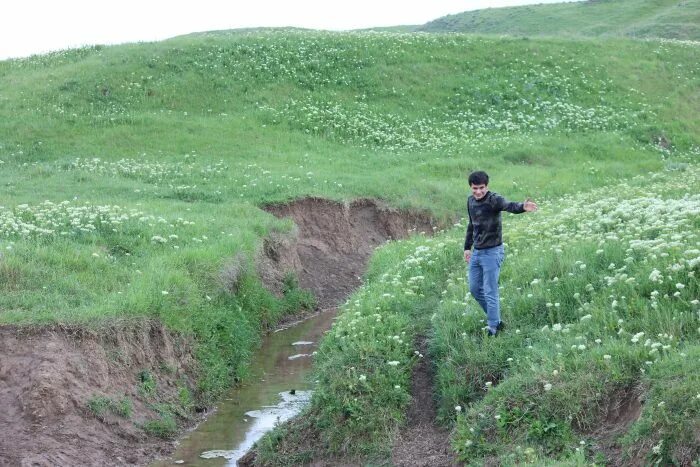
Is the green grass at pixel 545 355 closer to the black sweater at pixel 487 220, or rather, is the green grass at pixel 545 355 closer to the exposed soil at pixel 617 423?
the exposed soil at pixel 617 423

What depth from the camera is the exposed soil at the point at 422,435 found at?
349 inches

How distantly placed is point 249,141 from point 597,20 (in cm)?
4705

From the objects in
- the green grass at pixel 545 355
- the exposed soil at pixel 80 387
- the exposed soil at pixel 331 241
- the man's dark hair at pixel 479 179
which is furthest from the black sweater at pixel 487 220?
the exposed soil at pixel 331 241

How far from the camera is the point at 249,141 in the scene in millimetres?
26797

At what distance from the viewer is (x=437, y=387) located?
9875 mm

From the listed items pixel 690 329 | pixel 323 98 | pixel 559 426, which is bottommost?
pixel 559 426

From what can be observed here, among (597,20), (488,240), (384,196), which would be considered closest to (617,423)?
(488,240)

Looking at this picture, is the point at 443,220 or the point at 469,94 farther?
the point at 469,94

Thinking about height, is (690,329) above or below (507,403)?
above

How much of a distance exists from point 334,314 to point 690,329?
9470 millimetres

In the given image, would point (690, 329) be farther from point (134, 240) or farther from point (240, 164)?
point (240, 164)

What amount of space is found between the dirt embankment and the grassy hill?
A: 49.4 meters

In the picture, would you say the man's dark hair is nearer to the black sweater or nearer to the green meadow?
the black sweater

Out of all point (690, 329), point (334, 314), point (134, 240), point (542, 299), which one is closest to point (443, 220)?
point (334, 314)
